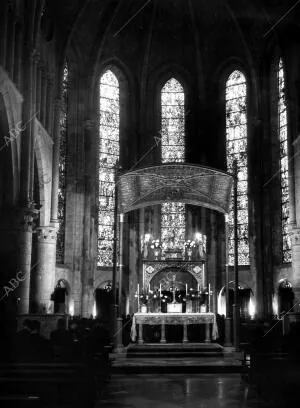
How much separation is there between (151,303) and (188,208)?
8.75 meters

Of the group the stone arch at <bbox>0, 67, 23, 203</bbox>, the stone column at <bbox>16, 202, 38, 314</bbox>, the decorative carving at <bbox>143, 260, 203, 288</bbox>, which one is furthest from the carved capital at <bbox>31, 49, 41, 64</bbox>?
the decorative carving at <bbox>143, 260, 203, 288</bbox>

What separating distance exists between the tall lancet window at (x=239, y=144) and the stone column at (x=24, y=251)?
45.4ft

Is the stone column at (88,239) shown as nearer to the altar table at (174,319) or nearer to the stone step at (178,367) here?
the altar table at (174,319)

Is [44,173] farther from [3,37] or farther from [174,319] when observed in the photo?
[174,319]

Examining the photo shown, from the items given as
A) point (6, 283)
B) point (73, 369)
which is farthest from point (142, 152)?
point (73, 369)

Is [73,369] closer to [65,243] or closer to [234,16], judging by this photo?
[65,243]

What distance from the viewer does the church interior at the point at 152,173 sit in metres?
23.6

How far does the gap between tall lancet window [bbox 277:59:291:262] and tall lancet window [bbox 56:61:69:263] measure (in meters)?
11.6

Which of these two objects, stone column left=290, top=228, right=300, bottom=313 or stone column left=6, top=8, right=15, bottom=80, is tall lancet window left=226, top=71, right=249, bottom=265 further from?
stone column left=6, top=8, right=15, bottom=80

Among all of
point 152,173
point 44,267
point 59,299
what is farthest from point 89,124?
point 59,299

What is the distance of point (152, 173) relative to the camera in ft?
81.2

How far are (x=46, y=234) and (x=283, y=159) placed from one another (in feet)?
44.3

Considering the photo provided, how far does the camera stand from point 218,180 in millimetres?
25016

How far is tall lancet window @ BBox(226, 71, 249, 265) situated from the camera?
34000 millimetres
